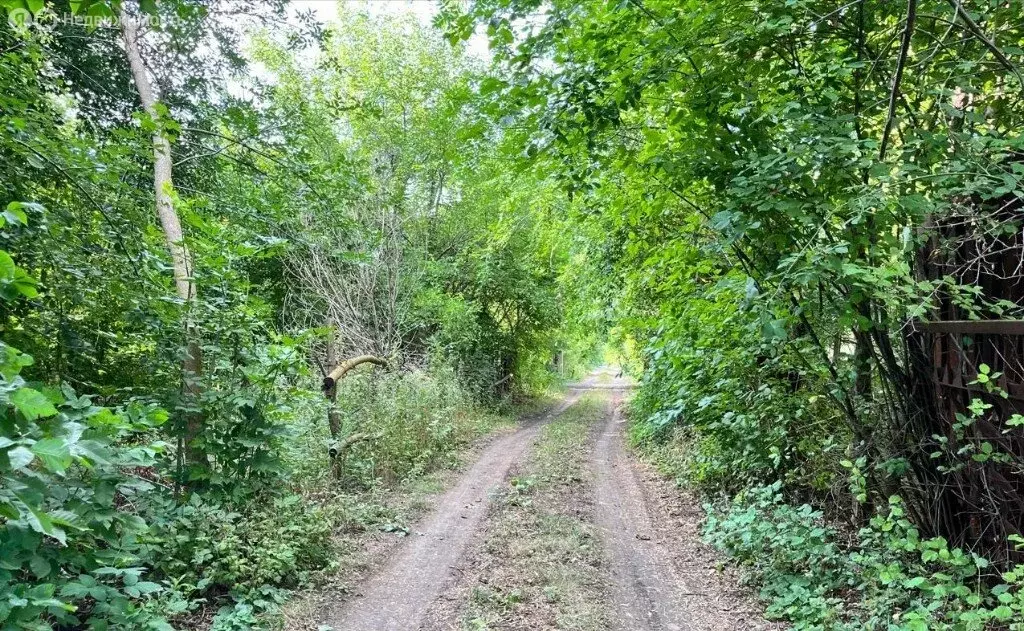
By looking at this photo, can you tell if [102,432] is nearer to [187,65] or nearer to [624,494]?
[187,65]

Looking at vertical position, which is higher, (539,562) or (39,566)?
(39,566)

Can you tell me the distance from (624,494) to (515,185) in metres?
6.44

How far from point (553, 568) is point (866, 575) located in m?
2.65

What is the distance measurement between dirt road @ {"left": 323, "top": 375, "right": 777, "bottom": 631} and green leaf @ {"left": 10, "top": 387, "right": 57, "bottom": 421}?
329 cm

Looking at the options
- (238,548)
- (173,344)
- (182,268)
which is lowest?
(238,548)

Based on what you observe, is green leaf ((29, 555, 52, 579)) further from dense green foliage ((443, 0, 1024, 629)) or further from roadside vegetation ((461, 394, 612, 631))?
dense green foliage ((443, 0, 1024, 629))

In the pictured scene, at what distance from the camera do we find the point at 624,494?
338 inches

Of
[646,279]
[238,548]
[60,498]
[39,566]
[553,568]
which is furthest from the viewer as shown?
[646,279]

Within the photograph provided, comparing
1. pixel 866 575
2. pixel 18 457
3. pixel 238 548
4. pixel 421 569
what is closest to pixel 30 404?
pixel 18 457

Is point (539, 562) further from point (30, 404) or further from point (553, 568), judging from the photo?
point (30, 404)

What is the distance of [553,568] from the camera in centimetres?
532

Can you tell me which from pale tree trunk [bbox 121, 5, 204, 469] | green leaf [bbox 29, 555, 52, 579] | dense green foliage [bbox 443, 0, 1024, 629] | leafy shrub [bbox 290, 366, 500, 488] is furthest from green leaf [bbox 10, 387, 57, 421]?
leafy shrub [bbox 290, 366, 500, 488]

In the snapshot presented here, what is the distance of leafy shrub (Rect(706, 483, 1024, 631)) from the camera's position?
317 cm

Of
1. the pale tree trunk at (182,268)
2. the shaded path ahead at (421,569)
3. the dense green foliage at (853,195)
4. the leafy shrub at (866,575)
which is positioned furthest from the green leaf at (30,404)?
the leafy shrub at (866,575)
